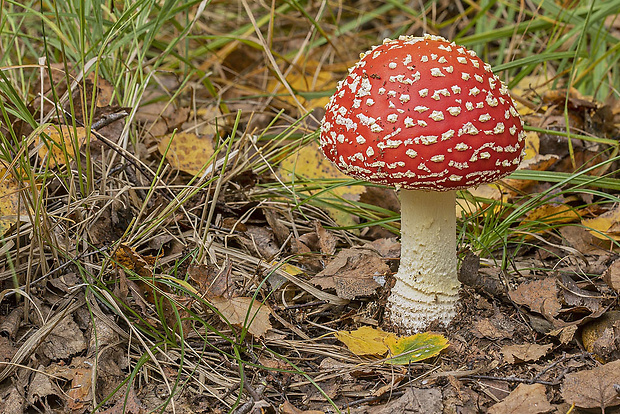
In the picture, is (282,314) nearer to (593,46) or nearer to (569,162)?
(569,162)

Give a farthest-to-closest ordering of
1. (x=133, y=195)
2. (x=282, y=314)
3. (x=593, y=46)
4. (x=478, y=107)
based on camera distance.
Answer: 1. (x=593, y=46)
2. (x=133, y=195)
3. (x=282, y=314)
4. (x=478, y=107)

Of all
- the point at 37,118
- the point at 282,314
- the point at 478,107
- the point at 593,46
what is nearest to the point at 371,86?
the point at 478,107

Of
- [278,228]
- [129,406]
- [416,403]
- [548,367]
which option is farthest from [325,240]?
[129,406]

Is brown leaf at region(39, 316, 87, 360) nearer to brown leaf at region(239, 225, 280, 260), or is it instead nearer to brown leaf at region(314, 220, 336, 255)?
brown leaf at region(239, 225, 280, 260)

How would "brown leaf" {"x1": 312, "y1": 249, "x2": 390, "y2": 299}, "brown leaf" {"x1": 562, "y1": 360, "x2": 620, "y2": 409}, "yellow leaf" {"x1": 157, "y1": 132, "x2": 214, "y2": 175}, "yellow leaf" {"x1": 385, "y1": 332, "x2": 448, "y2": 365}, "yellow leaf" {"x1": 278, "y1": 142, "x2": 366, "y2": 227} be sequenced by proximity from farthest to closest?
"yellow leaf" {"x1": 278, "y1": 142, "x2": 366, "y2": 227} < "yellow leaf" {"x1": 157, "y1": 132, "x2": 214, "y2": 175} < "brown leaf" {"x1": 312, "y1": 249, "x2": 390, "y2": 299} < "yellow leaf" {"x1": 385, "y1": 332, "x2": 448, "y2": 365} < "brown leaf" {"x1": 562, "y1": 360, "x2": 620, "y2": 409}

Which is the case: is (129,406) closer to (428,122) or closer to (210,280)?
(210,280)

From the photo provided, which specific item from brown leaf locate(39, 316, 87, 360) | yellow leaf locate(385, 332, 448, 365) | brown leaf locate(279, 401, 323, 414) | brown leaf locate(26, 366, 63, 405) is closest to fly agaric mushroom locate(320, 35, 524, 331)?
yellow leaf locate(385, 332, 448, 365)

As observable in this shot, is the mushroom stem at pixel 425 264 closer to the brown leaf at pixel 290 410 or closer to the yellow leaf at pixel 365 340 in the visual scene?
the yellow leaf at pixel 365 340
